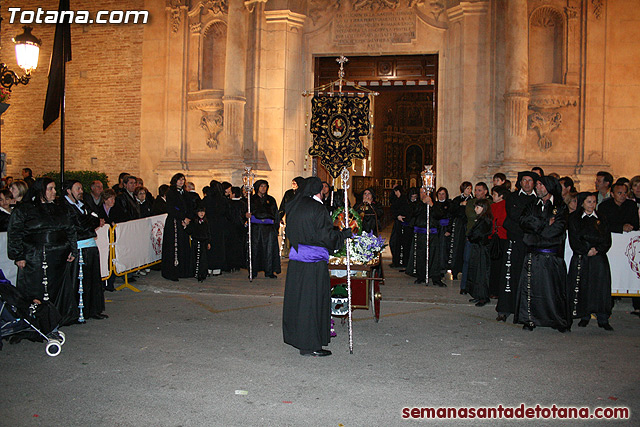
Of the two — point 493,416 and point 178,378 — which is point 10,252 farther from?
point 493,416

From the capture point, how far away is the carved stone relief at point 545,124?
47.4 feet

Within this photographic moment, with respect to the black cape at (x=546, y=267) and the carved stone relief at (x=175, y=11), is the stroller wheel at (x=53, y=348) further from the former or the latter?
the carved stone relief at (x=175, y=11)

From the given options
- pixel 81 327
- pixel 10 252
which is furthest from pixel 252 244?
pixel 10 252

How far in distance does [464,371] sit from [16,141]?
58.2ft

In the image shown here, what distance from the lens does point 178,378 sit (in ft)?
18.8

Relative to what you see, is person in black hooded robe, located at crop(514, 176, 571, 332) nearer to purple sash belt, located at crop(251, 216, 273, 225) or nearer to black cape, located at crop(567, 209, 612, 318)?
black cape, located at crop(567, 209, 612, 318)

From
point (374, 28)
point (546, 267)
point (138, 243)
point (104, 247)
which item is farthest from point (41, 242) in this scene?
point (374, 28)

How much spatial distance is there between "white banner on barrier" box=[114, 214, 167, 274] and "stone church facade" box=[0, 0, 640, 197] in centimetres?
401

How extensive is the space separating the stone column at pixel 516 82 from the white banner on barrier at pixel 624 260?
5.02 meters

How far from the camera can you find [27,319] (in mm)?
6730

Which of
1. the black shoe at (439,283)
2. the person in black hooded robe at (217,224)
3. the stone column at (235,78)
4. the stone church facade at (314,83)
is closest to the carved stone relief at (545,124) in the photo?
the stone church facade at (314,83)

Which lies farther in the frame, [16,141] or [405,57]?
[16,141]

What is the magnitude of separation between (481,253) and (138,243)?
6108mm

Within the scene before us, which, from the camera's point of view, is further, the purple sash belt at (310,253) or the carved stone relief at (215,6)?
the carved stone relief at (215,6)
